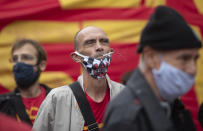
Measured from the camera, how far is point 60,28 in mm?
4621

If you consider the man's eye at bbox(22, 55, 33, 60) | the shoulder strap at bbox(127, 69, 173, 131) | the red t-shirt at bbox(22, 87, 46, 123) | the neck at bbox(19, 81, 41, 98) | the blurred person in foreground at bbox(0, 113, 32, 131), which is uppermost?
the man's eye at bbox(22, 55, 33, 60)

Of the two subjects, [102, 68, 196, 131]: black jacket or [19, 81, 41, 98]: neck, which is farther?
[19, 81, 41, 98]: neck

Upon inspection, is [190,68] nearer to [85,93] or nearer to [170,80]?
[170,80]

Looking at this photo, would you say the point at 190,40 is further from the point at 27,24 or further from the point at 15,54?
the point at 27,24

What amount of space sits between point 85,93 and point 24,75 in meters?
1.16

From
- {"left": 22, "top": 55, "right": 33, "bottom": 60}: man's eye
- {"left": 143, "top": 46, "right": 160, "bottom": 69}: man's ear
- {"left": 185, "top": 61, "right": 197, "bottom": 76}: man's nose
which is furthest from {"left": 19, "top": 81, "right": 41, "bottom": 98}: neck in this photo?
{"left": 185, "top": 61, "right": 197, "bottom": 76}: man's nose

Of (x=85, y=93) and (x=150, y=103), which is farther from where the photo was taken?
(x=85, y=93)

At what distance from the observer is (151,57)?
1.71 metres

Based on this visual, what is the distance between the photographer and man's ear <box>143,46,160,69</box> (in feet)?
5.50

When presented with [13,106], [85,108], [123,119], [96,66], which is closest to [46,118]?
[85,108]

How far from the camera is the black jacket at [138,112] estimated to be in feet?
5.04

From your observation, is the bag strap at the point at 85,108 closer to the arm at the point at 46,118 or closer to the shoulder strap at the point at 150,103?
the arm at the point at 46,118

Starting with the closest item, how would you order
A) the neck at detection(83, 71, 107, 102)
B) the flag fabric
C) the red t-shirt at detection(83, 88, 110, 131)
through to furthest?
the red t-shirt at detection(83, 88, 110, 131)
the neck at detection(83, 71, 107, 102)
the flag fabric

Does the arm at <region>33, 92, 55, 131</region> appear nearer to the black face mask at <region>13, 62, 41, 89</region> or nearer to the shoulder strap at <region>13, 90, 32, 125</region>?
the shoulder strap at <region>13, 90, 32, 125</region>
